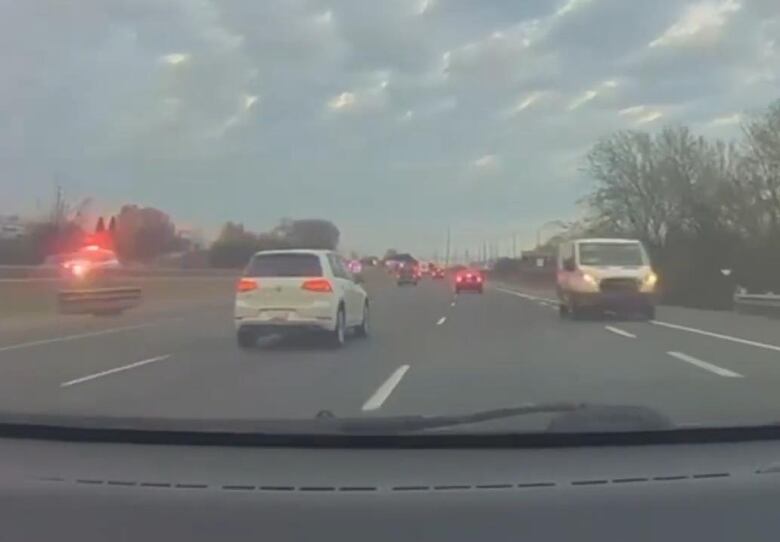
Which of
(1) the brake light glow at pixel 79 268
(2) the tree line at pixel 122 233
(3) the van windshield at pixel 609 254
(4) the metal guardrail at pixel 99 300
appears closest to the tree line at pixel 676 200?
(3) the van windshield at pixel 609 254

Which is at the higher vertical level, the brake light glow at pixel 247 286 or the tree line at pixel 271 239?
the tree line at pixel 271 239

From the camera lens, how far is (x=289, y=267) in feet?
50.5

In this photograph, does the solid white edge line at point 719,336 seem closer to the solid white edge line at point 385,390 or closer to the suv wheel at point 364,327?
the suv wheel at point 364,327

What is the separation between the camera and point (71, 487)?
416cm

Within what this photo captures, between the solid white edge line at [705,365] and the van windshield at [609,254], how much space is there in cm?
362

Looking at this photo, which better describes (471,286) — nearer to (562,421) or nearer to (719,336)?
(719,336)

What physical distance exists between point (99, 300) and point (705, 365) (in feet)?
51.3

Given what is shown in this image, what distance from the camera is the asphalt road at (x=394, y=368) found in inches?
313

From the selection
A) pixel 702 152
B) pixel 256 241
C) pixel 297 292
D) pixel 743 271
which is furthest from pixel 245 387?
pixel 743 271

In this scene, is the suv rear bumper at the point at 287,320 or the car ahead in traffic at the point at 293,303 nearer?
the car ahead in traffic at the point at 293,303

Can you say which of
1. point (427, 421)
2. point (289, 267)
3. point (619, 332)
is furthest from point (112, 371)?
point (619, 332)

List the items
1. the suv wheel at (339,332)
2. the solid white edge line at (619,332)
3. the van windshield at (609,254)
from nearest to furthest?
1. the suv wheel at (339,332)
2. the solid white edge line at (619,332)
3. the van windshield at (609,254)

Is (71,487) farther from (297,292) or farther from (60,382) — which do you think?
(297,292)

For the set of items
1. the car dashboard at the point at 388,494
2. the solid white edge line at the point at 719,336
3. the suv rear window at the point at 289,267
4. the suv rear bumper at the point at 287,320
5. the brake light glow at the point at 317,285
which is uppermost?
the suv rear window at the point at 289,267
